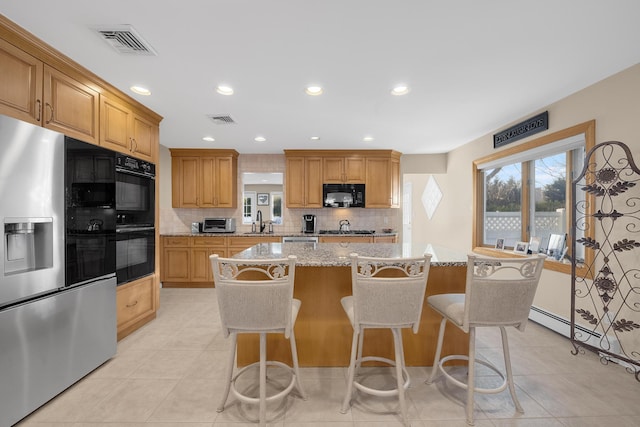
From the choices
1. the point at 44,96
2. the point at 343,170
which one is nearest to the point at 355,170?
the point at 343,170

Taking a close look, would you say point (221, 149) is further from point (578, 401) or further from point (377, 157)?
point (578, 401)

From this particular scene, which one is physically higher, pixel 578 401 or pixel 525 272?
pixel 525 272

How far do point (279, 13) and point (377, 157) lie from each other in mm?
3573

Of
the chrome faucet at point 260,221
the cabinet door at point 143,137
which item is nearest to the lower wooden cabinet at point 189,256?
the chrome faucet at point 260,221

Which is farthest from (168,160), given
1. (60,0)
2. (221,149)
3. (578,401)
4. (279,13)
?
(578,401)

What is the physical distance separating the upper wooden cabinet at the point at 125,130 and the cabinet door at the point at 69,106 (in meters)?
0.10

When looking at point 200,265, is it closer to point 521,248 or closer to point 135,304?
point 135,304

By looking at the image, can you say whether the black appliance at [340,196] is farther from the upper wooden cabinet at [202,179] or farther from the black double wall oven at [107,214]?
the black double wall oven at [107,214]

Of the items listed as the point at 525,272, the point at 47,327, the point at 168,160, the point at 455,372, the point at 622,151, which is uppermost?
the point at 168,160

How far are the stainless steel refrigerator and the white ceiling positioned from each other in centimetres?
84

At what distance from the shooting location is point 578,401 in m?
1.81

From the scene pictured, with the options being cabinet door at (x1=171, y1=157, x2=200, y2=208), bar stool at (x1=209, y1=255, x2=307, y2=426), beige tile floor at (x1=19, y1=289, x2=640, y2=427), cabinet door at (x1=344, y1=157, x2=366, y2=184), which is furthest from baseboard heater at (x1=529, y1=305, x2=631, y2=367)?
cabinet door at (x1=171, y1=157, x2=200, y2=208)

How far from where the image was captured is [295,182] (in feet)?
16.3

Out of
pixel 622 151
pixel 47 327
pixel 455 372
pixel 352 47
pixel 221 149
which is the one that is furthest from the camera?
pixel 221 149
